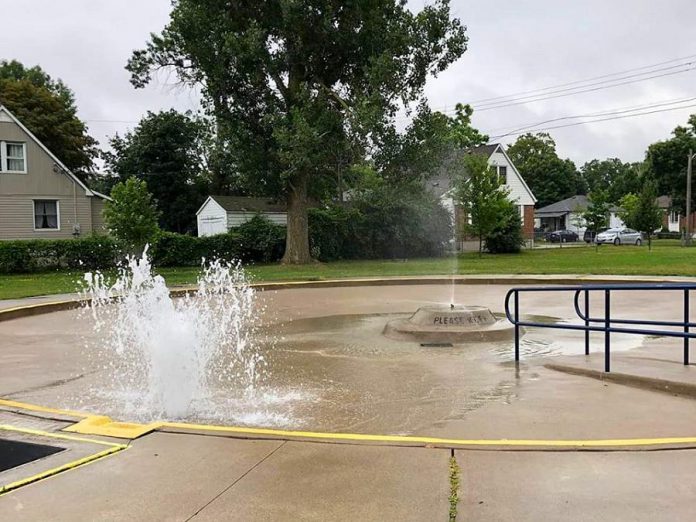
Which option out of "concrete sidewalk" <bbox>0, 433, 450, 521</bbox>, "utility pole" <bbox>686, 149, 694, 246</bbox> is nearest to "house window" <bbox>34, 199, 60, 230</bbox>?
"concrete sidewalk" <bbox>0, 433, 450, 521</bbox>

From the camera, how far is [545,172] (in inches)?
3831

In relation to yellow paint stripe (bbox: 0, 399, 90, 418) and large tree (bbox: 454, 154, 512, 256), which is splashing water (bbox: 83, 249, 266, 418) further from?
large tree (bbox: 454, 154, 512, 256)

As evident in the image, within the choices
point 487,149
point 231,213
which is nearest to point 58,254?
point 231,213

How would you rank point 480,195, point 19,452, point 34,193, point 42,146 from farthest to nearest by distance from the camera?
point 480,195
point 42,146
point 34,193
point 19,452

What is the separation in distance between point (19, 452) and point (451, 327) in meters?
6.41

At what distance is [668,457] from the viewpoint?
4.28 meters

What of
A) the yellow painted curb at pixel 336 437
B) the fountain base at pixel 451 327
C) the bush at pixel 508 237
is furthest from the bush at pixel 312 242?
the yellow painted curb at pixel 336 437

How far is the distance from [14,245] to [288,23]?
1465 centimetres

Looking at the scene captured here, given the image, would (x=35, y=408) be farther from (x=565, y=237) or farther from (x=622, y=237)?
(x=565, y=237)

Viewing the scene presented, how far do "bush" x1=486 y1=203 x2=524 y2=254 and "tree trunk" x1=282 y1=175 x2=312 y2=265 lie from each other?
41.1 ft

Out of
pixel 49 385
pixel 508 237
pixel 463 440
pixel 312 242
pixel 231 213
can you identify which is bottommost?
pixel 49 385

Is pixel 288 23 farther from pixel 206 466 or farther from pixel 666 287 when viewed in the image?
pixel 206 466

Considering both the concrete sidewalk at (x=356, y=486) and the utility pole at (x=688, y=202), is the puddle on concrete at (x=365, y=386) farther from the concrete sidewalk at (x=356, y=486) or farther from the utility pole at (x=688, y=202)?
the utility pole at (x=688, y=202)

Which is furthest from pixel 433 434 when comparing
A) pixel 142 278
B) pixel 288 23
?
pixel 288 23
